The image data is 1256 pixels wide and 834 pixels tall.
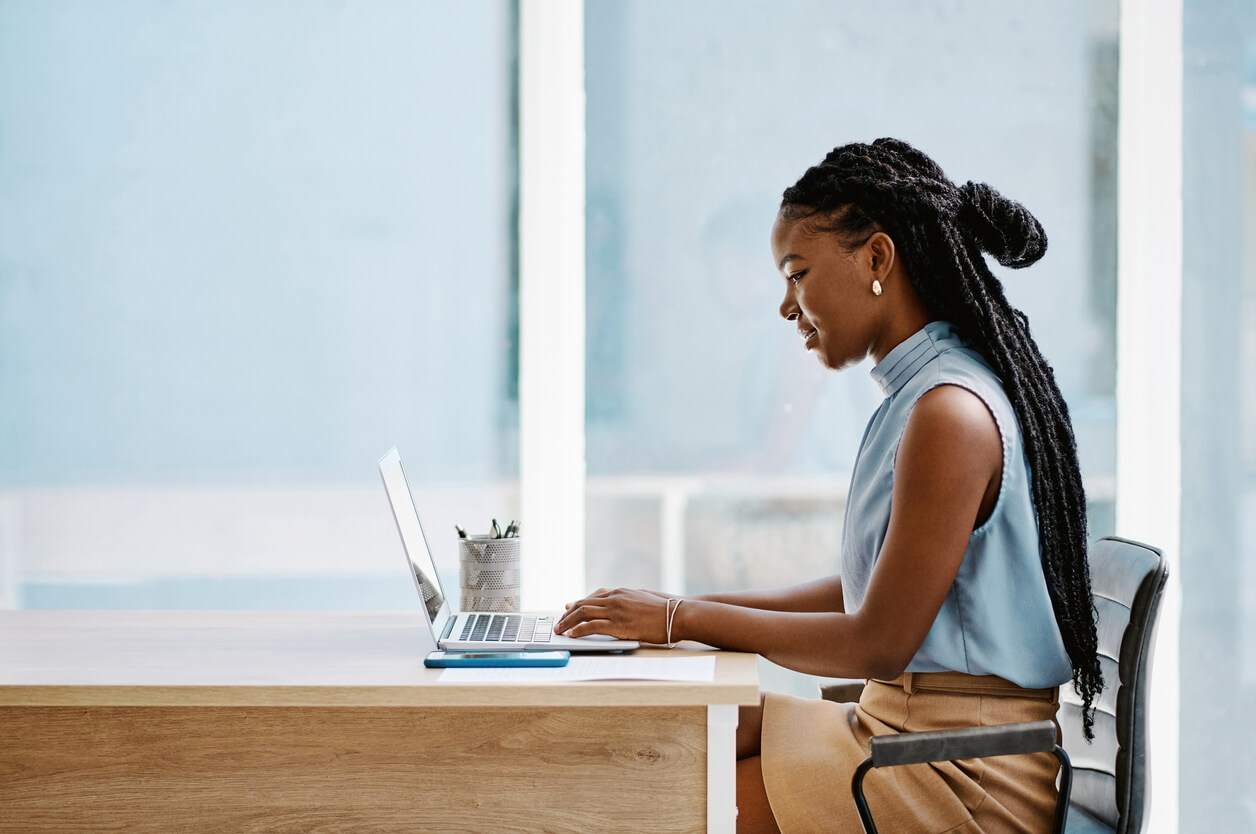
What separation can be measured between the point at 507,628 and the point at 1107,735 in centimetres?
87

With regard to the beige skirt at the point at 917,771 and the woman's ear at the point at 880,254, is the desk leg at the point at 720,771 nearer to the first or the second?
the beige skirt at the point at 917,771

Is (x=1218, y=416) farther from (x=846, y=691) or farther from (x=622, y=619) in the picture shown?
(x=622, y=619)

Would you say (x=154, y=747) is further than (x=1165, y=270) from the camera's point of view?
No

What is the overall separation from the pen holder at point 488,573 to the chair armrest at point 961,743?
708 mm

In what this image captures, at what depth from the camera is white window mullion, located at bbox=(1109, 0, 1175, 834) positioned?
2615mm

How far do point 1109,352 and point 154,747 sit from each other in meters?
2.32

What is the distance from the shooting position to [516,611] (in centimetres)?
176

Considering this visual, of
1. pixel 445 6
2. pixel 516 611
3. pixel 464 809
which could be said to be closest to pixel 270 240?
pixel 445 6

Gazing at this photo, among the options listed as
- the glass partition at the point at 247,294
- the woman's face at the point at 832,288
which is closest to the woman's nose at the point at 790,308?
the woman's face at the point at 832,288

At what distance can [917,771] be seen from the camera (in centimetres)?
139

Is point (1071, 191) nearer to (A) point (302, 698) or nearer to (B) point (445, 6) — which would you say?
(B) point (445, 6)

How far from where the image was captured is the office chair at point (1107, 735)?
4.09 ft

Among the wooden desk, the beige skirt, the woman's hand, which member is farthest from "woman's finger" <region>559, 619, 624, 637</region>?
the beige skirt

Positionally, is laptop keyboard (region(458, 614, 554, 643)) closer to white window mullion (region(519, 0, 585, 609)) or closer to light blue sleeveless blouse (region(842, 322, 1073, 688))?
light blue sleeveless blouse (region(842, 322, 1073, 688))
